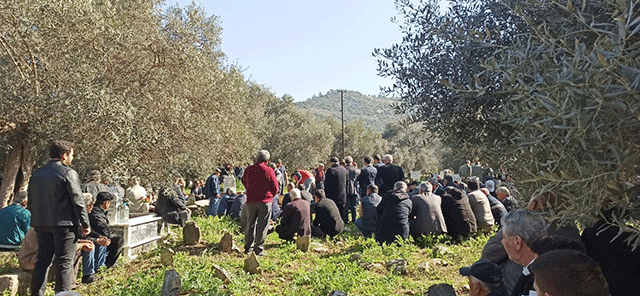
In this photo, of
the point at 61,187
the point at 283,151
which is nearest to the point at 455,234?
the point at 61,187

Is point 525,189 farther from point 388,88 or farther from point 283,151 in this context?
point 283,151

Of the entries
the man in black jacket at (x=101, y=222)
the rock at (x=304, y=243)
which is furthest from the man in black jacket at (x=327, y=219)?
the man in black jacket at (x=101, y=222)

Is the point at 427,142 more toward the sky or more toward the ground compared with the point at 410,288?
more toward the sky

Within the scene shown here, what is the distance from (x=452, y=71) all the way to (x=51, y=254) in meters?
4.94

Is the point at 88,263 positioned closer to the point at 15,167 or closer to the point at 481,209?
the point at 15,167

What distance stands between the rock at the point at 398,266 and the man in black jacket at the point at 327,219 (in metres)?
2.83

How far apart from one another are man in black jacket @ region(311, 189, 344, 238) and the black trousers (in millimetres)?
5940

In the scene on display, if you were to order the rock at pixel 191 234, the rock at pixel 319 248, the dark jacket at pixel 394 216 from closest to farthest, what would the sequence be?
the dark jacket at pixel 394 216, the rock at pixel 319 248, the rock at pixel 191 234

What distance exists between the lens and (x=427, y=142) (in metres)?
5.50

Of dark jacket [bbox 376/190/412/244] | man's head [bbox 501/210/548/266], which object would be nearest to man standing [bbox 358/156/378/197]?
dark jacket [bbox 376/190/412/244]

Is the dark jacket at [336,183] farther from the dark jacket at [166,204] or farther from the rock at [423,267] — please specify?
the rock at [423,267]

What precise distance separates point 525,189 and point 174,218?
9.75 meters

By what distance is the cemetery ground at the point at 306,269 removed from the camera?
7258 millimetres

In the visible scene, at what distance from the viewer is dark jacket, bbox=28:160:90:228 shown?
6047 mm
